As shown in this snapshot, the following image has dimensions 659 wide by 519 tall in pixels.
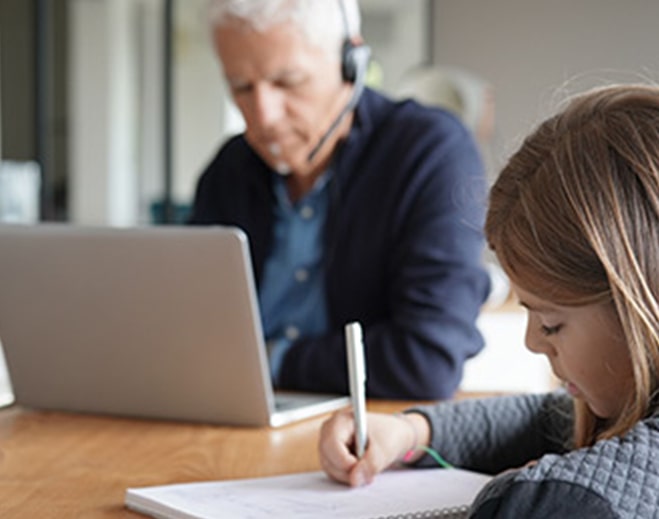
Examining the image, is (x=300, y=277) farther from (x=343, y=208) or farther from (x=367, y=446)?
(x=367, y=446)

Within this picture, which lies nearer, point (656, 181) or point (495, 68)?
point (656, 181)

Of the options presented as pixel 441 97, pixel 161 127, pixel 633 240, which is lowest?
pixel 161 127

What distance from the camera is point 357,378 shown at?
1054 millimetres

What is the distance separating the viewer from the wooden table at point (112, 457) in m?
1.01

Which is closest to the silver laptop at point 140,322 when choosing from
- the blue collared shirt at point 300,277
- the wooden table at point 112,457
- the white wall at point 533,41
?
the wooden table at point 112,457

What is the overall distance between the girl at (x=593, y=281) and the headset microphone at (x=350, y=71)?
0.84m

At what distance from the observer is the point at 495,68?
4.24 meters

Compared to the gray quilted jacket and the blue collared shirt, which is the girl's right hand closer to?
the gray quilted jacket

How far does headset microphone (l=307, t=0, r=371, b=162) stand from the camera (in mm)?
1745

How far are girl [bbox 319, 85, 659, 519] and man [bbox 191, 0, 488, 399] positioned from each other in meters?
0.57

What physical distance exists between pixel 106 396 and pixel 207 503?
1.47 feet

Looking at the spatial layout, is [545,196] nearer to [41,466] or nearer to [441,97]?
[41,466]

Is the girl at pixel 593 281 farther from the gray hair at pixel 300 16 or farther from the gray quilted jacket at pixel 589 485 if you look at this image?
the gray hair at pixel 300 16

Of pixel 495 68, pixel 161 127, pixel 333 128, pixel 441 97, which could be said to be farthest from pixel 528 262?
pixel 161 127
